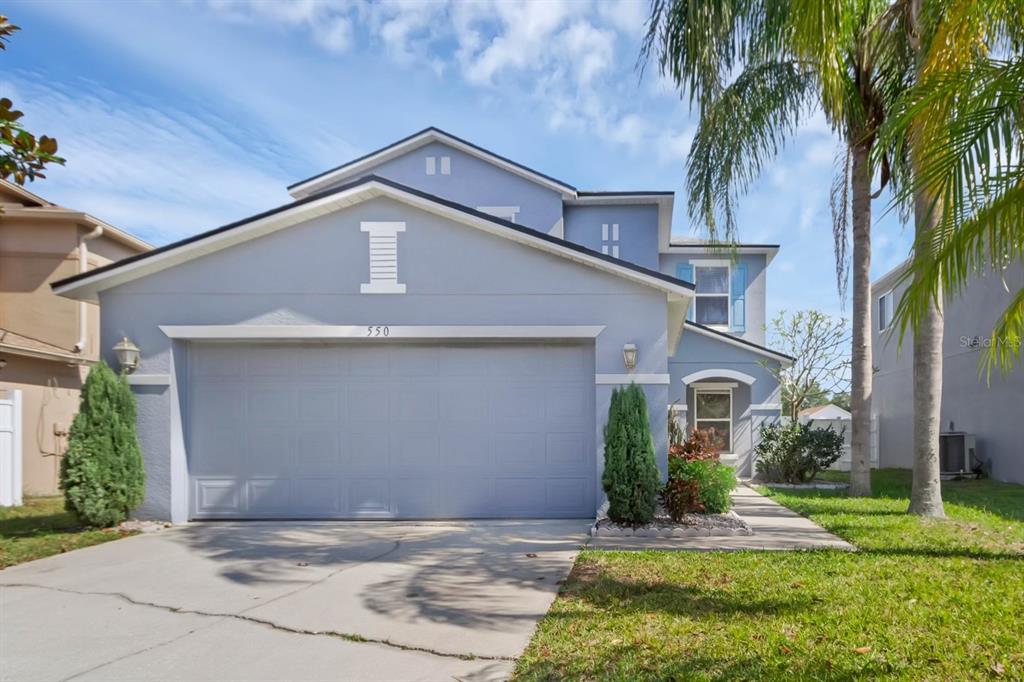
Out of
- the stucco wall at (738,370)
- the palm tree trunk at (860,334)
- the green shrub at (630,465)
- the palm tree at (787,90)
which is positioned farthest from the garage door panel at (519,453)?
the stucco wall at (738,370)

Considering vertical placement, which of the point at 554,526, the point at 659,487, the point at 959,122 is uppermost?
the point at 959,122

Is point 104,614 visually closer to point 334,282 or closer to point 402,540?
point 402,540

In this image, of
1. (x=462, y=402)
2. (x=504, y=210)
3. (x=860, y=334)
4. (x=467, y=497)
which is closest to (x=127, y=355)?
(x=462, y=402)

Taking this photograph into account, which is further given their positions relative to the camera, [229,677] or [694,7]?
[694,7]

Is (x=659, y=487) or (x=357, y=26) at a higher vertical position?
(x=357, y=26)

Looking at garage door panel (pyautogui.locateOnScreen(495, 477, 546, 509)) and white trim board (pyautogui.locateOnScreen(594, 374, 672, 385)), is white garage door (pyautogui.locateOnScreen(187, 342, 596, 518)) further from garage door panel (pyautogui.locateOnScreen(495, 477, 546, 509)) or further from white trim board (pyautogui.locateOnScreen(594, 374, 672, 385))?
white trim board (pyautogui.locateOnScreen(594, 374, 672, 385))

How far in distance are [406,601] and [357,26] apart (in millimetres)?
9648

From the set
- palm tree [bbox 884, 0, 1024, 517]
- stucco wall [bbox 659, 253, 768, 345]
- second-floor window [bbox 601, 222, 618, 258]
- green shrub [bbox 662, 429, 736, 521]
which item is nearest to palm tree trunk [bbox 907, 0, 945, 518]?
green shrub [bbox 662, 429, 736, 521]

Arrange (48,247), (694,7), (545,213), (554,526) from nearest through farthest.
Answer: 1. (694,7)
2. (554,526)
3. (48,247)
4. (545,213)

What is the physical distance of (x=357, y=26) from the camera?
37.1 ft

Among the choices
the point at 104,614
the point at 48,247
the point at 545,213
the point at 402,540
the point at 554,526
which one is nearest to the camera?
the point at 104,614

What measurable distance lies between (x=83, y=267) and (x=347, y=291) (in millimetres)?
8329

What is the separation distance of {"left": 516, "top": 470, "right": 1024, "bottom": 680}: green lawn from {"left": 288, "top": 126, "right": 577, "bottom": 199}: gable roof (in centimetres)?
1087

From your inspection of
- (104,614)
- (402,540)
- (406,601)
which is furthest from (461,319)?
(104,614)
